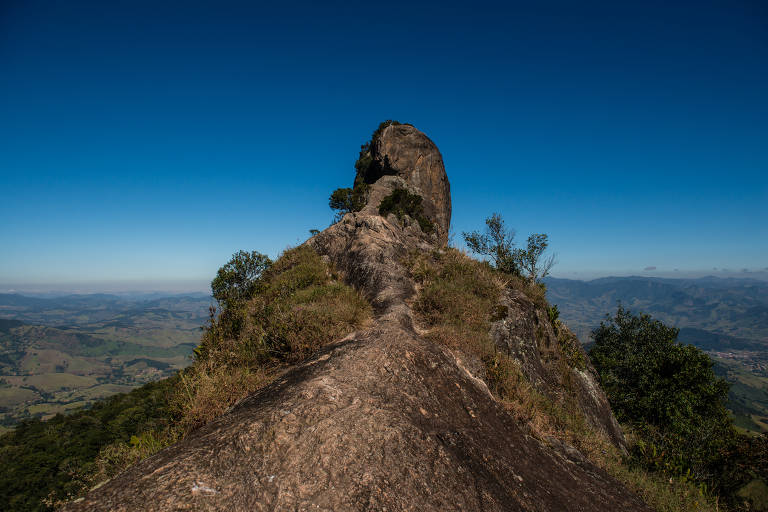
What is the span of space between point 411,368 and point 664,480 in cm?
785

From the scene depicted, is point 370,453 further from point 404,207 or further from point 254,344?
point 404,207

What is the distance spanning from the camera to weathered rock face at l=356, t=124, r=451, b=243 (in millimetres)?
45812

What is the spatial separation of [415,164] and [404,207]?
1692 cm

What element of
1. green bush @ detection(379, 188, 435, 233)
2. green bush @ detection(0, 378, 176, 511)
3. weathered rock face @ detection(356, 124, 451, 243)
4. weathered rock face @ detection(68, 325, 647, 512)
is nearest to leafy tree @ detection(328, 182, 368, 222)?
green bush @ detection(379, 188, 435, 233)

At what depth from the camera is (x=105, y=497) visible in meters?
3.04

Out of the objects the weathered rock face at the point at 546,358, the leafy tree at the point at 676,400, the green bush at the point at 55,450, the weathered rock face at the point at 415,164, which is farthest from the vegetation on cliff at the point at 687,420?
the weathered rock face at the point at 415,164

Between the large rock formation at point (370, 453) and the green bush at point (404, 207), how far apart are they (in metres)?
24.8

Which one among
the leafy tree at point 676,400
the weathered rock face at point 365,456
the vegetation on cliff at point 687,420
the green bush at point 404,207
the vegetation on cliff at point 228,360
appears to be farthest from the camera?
the green bush at point 404,207

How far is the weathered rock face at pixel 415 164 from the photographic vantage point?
4581 centimetres

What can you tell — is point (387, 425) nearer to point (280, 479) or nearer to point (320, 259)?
point (280, 479)

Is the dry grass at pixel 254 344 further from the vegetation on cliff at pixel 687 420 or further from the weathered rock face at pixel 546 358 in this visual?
the vegetation on cliff at pixel 687 420

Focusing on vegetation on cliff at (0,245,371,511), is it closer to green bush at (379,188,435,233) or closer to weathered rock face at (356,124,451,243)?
green bush at (379,188,435,233)

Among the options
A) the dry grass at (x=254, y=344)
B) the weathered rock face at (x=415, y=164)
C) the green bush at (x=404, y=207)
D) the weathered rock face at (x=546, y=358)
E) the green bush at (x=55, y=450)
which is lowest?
the green bush at (x=55, y=450)

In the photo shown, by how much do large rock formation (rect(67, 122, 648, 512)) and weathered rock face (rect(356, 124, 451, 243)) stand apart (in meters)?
39.6
